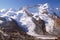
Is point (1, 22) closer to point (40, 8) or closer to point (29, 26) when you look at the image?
point (29, 26)

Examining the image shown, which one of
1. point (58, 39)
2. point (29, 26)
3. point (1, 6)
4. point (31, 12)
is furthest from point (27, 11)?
point (58, 39)

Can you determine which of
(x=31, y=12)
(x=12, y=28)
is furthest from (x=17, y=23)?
(x=31, y=12)

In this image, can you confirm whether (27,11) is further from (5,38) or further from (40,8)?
(5,38)

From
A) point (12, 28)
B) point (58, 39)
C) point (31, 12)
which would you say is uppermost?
point (31, 12)

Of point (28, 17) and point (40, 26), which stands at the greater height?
point (28, 17)

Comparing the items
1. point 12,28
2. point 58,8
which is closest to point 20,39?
point 12,28

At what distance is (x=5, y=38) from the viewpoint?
5.03 m

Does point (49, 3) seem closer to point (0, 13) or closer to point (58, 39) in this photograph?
point (58, 39)

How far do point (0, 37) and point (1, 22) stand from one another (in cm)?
42

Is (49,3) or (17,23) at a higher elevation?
(49,3)

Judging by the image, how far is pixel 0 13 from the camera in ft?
17.0

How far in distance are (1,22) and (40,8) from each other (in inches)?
46.8

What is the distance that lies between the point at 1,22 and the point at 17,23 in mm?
449

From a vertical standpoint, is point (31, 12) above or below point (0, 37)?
above
